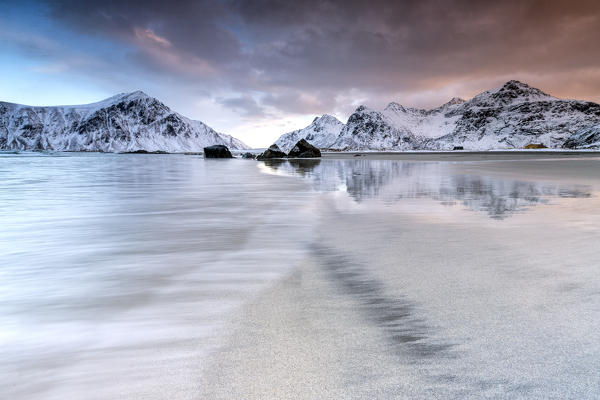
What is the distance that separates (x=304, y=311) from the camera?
10.5ft

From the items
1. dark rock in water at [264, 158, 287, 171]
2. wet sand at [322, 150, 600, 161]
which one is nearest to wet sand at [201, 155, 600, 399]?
dark rock in water at [264, 158, 287, 171]

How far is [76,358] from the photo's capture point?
2.55 m

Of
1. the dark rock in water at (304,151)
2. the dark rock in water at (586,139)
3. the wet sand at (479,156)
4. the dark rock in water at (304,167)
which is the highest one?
the dark rock in water at (586,139)

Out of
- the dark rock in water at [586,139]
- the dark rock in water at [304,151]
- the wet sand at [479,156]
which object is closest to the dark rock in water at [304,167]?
the wet sand at [479,156]

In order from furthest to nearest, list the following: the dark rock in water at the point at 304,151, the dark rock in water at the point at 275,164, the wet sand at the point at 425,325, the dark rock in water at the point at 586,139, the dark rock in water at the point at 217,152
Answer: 1. the dark rock in water at the point at 586,139
2. the dark rock in water at the point at 217,152
3. the dark rock in water at the point at 304,151
4. the dark rock in water at the point at 275,164
5. the wet sand at the point at 425,325

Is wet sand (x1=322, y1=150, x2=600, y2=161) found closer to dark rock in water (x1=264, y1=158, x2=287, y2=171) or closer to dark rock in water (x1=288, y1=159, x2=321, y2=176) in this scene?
dark rock in water (x1=264, y1=158, x2=287, y2=171)

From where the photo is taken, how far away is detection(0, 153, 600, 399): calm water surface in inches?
87.4

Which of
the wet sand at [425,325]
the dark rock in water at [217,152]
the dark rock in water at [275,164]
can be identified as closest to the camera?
the wet sand at [425,325]

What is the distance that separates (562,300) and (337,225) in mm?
4357

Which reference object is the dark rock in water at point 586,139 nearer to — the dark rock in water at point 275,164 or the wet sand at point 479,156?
the wet sand at point 479,156

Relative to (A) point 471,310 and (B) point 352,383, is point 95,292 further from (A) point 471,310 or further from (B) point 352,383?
(A) point 471,310

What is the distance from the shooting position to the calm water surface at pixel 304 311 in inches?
87.4

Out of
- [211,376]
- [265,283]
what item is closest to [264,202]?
[265,283]

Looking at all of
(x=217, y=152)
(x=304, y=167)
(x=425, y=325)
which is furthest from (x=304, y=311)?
(x=217, y=152)
